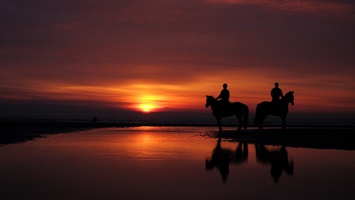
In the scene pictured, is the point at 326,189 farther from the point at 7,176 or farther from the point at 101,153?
the point at 101,153

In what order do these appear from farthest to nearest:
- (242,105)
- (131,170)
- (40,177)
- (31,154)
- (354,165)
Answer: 1. (242,105)
2. (31,154)
3. (354,165)
4. (131,170)
5. (40,177)

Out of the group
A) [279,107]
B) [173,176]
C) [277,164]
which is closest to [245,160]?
[277,164]

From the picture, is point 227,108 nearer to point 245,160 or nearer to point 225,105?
point 225,105

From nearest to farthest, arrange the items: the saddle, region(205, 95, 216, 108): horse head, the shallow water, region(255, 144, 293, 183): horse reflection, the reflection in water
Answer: the shallow water, region(255, 144, 293, 183): horse reflection, the reflection in water, the saddle, region(205, 95, 216, 108): horse head

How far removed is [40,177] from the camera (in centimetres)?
1002

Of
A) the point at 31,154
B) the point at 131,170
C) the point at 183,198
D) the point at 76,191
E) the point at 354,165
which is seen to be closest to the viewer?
the point at 183,198

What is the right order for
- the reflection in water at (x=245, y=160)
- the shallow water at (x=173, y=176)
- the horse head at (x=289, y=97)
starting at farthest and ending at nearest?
the horse head at (x=289, y=97), the reflection in water at (x=245, y=160), the shallow water at (x=173, y=176)

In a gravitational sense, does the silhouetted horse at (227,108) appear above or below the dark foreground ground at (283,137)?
above

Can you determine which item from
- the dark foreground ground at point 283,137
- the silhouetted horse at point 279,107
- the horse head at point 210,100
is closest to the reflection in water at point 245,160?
the dark foreground ground at point 283,137

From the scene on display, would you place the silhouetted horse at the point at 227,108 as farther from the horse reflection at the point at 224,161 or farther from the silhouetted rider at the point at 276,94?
the horse reflection at the point at 224,161

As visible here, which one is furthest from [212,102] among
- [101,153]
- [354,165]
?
[354,165]

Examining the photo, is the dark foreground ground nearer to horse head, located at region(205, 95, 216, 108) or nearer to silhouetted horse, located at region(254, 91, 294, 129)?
silhouetted horse, located at region(254, 91, 294, 129)

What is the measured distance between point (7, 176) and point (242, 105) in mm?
21777

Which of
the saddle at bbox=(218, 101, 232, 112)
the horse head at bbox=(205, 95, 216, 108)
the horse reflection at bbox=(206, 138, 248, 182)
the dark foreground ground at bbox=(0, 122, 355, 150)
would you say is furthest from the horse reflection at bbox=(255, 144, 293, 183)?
the horse head at bbox=(205, 95, 216, 108)
